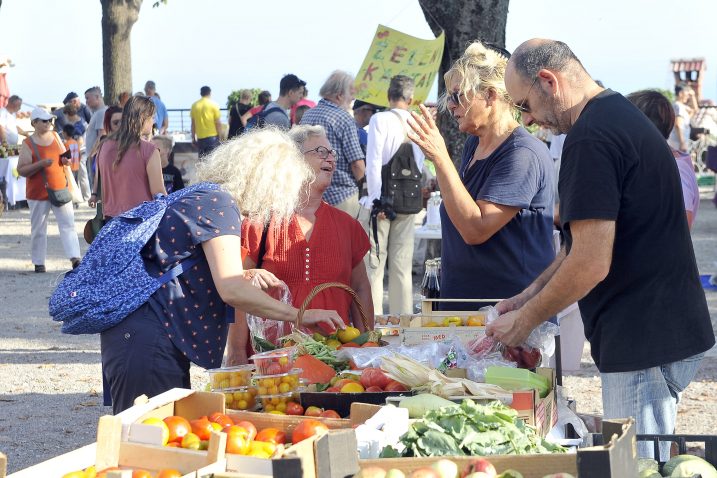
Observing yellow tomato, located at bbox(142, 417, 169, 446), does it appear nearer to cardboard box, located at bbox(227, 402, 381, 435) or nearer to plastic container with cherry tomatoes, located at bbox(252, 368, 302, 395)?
cardboard box, located at bbox(227, 402, 381, 435)

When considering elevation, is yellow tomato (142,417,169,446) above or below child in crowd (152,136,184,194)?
below

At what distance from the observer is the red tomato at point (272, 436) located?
9.12ft

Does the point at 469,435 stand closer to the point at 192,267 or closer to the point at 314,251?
the point at 192,267

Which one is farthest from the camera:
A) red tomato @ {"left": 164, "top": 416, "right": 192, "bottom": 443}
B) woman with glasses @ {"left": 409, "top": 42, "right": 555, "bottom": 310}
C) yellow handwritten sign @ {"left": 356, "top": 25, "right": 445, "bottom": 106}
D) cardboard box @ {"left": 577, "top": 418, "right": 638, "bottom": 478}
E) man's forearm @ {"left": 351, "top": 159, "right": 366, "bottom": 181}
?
yellow handwritten sign @ {"left": 356, "top": 25, "right": 445, "bottom": 106}

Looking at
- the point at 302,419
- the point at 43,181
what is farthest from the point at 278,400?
the point at 43,181

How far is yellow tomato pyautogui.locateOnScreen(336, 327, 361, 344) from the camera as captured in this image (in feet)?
13.0

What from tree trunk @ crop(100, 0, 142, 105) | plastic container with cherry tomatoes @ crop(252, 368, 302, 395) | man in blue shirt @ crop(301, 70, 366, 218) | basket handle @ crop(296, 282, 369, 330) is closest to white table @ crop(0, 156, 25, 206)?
tree trunk @ crop(100, 0, 142, 105)

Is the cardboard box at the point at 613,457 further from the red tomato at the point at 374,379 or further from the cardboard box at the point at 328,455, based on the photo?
the red tomato at the point at 374,379

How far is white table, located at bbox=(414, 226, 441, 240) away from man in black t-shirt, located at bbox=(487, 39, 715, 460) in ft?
20.3

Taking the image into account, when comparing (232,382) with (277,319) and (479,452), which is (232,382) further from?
(479,452)

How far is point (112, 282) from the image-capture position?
3428 mm

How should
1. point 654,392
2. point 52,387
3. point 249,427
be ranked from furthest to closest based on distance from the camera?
point 52,387, point 654,392, point 249,427

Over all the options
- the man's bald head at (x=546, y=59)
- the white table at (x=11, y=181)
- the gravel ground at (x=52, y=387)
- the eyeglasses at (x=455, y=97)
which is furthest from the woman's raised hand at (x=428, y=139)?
the white table at (x=11, y=181)

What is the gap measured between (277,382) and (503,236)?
1.32 meters
